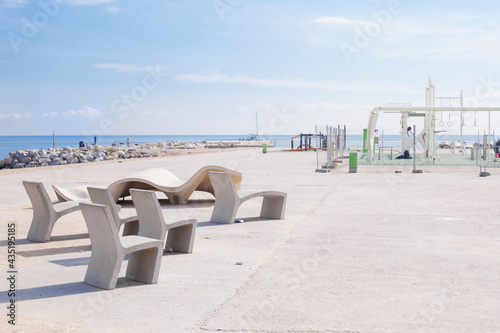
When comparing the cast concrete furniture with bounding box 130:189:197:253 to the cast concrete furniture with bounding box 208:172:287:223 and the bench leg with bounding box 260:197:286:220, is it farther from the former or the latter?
the bench leg with bounding box 260:197:286:220

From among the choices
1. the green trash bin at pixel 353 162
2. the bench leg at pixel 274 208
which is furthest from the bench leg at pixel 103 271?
the green trash bin at pixel 353 162

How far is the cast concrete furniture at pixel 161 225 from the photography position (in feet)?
22.8

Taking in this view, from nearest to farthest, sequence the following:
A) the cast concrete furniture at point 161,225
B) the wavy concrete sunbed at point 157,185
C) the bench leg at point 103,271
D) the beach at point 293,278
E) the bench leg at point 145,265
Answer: the beach at point 293,278
the bench leg at point 103,271
the bench leg at point 145,265
the cast concrete furniture at point 161,225
the wavy concrete sunbed at point 157,185

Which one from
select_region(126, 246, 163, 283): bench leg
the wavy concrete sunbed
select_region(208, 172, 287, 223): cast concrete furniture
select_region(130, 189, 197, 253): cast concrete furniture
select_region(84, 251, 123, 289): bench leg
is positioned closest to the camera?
select_region(84, 251, 123, 289): bench leg

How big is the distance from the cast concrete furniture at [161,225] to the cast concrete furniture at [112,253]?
0.97 m

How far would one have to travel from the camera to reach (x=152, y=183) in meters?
11.6

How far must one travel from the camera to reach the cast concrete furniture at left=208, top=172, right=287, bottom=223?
9688 mm

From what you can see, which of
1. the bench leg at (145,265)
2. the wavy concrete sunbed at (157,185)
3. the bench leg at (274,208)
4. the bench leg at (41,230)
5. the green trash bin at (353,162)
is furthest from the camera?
the green trash bin at (353,162)

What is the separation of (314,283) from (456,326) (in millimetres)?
1537

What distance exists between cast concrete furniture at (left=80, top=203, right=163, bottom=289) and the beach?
135 mm

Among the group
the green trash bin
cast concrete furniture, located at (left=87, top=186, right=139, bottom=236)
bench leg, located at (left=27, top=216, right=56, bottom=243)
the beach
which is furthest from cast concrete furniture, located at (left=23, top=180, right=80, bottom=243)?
the green trash bin

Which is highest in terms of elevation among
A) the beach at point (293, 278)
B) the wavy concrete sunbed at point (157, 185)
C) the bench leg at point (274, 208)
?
the wavy concrete sunbed at point (157, 185)

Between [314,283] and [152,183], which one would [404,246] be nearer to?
[314,283]

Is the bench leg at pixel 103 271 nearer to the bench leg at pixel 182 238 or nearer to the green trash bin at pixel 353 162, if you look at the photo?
the bench leg at pixel 182 238
